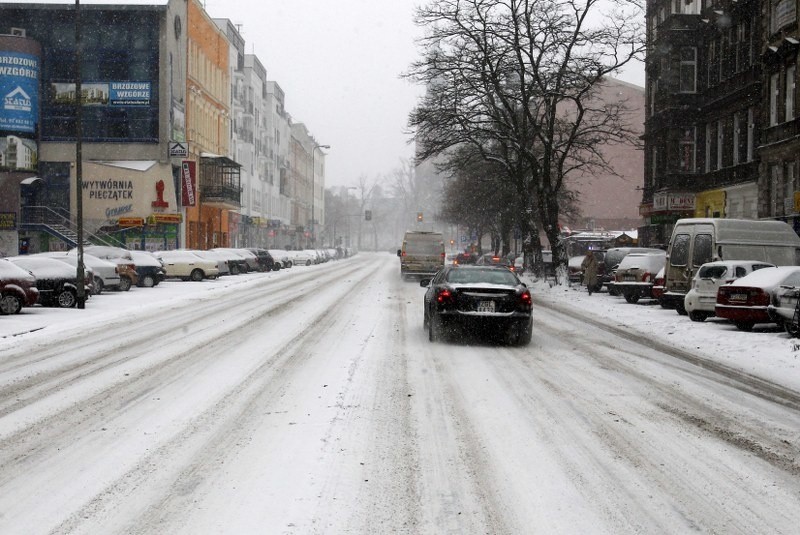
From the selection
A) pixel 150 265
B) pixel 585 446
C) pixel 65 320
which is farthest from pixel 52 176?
pixel 585 446

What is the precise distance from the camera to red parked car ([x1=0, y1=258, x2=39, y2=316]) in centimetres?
1981

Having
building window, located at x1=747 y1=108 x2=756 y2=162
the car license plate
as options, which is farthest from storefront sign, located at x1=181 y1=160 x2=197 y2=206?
the car license plate

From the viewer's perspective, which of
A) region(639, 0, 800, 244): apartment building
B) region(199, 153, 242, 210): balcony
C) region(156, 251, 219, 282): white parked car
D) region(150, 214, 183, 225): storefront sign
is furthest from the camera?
region(199, 153, 242, 210): balcony

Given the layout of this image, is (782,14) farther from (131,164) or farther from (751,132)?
(131,164)

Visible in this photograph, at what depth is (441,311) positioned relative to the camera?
14.3 meters

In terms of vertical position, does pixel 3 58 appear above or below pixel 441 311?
above

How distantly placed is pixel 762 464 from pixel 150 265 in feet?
97.5

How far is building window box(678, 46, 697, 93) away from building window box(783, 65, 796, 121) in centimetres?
1075

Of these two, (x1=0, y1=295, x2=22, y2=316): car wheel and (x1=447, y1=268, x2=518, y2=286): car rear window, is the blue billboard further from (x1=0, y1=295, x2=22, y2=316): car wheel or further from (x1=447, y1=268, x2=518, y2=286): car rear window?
(x1=447, y1=268, x2=518, y2=286): car rear window

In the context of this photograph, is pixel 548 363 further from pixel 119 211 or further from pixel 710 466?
pixel 119 211

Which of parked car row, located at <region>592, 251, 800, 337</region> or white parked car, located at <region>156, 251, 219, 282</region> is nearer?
parked car row, located at <region>592, 251, 800, 337</region>

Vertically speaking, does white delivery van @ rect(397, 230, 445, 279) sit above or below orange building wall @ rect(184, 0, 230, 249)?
below

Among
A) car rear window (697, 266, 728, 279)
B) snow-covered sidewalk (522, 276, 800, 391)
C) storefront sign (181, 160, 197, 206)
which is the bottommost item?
snow-covered sidewalk (522, 276, 800, 391)

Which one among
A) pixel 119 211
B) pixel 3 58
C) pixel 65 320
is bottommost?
pixel 65 320
